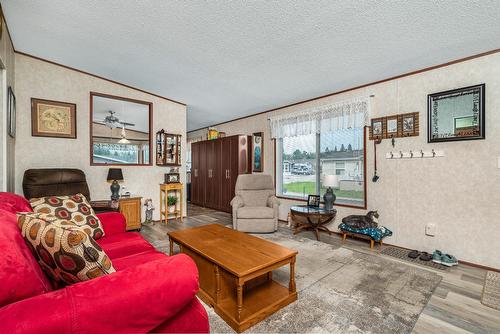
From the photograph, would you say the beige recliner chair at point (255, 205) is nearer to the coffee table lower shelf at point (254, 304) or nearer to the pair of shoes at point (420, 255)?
the coffee table lower shelf at point (254, 304)

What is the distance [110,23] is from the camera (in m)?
2.55

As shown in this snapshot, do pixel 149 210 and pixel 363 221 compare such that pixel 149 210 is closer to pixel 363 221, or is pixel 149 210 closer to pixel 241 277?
pixel 241 277

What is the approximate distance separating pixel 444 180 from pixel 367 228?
43.5 inches

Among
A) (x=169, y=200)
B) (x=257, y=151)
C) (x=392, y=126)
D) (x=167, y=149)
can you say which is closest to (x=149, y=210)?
(x=169, y=200)

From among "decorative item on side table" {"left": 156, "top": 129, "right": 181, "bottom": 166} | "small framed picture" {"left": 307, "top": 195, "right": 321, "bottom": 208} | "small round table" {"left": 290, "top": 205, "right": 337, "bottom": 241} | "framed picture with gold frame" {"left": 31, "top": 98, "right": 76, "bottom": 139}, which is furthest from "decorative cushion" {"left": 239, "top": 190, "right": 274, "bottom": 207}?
"framed picture with gold frame" {"left": 31, "top": 98, "right": 76, "bottom": 139}

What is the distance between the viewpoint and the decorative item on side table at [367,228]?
327 cm

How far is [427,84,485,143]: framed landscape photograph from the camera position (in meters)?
2.67

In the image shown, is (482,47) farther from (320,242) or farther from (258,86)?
(320,242)

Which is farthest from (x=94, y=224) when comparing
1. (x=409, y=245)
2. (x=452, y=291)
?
(x=409, y=245)

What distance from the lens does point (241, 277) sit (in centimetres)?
163

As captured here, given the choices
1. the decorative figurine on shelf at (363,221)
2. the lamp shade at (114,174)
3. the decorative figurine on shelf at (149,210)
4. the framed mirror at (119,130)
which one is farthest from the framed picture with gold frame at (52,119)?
the decorative figurine on shelf at (363,221)

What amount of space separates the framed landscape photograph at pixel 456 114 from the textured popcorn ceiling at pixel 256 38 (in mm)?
426

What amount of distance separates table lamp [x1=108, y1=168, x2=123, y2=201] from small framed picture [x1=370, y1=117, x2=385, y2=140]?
4.12 meters

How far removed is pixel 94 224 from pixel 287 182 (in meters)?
3.64
